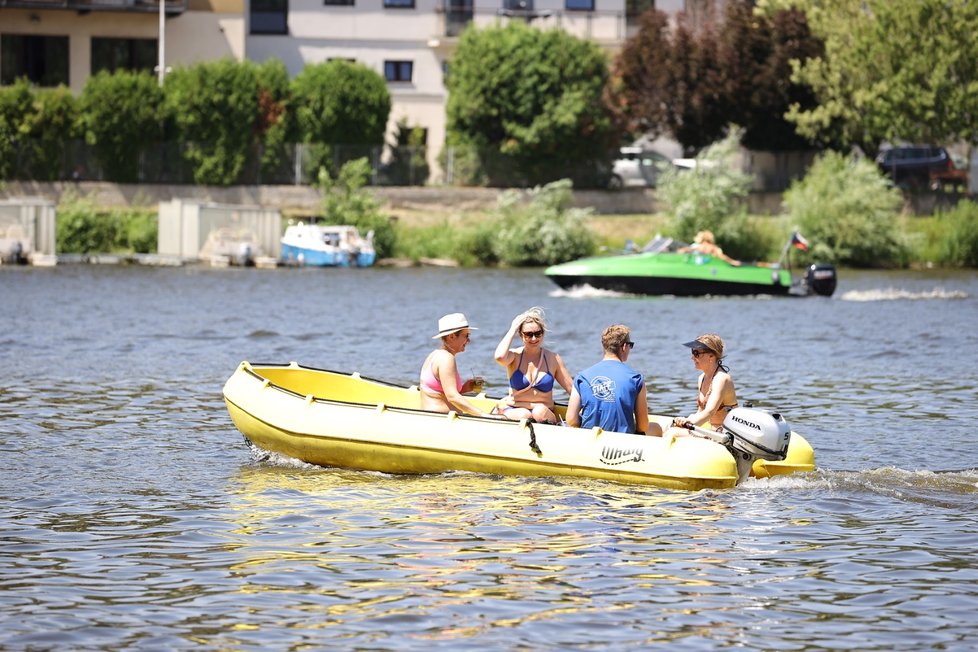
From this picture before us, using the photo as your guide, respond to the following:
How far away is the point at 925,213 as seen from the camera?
195ft

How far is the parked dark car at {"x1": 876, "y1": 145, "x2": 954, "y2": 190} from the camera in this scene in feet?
199

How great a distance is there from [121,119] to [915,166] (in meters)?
27.6

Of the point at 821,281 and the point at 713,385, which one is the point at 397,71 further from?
the point at 713,385

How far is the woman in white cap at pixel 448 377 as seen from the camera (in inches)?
641

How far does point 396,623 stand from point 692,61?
167 ft

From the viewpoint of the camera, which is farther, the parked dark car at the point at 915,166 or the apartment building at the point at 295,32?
the apartment building at the point at 295,32

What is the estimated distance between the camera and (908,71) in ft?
Result: 183

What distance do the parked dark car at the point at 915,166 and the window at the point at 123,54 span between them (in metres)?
27.3

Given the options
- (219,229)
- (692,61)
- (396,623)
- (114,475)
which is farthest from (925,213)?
(396,623)

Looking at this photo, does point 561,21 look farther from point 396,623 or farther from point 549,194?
point 396,623

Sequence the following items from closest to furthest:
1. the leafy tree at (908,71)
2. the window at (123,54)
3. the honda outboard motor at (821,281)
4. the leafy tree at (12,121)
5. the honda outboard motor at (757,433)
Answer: the honda outboard motor at (757,433) < the honda outboard motor at (821,281) < the leafy tree at (908,71) < the leafy tree at (12,121) < the window at (123,54)

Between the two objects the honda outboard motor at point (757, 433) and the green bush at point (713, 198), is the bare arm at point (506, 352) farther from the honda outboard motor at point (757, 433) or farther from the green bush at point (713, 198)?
the green bush at point (713, 198)

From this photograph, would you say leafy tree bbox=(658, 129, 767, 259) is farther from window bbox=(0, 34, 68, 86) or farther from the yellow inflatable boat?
the yellow inflatable boat

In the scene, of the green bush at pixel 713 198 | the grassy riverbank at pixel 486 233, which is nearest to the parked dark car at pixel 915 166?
the grassy riverbank at pixel 486 233
